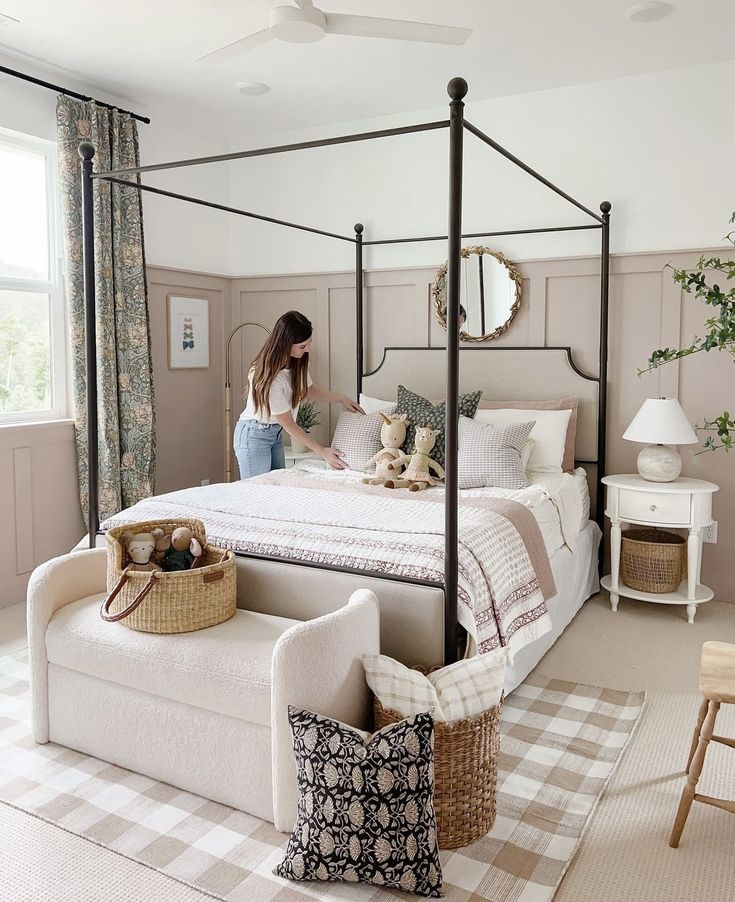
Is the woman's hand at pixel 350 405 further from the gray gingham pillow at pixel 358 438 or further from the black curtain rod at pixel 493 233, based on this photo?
the black curtain rod at pixel 493 233

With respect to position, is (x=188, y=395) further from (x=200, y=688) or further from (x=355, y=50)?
(x=200, y=688)

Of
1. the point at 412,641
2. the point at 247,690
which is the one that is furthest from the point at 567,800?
the point at 247,690

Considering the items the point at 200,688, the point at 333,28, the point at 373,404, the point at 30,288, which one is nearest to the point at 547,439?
the point at 373,404

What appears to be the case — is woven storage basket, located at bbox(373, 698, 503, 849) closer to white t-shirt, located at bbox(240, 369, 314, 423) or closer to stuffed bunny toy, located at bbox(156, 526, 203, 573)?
stuffed bunny toy, located at bbox(156, 526, 203, 573)

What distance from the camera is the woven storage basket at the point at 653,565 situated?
3912 millimetres

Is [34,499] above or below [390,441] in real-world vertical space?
below

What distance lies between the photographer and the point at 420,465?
3.83 m

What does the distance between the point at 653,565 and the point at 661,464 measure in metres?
0.50

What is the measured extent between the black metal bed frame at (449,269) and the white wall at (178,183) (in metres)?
0.39

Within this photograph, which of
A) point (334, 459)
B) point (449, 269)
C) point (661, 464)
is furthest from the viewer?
point (334, 459)

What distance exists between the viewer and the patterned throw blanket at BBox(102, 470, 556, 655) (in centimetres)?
261

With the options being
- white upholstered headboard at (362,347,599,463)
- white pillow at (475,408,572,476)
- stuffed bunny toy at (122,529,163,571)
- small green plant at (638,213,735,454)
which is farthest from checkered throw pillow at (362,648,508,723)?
white upholstered headboard at (362,347,599,463)

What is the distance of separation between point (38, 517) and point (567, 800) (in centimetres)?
302

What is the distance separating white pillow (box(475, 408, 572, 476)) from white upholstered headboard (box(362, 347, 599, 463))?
23cm
